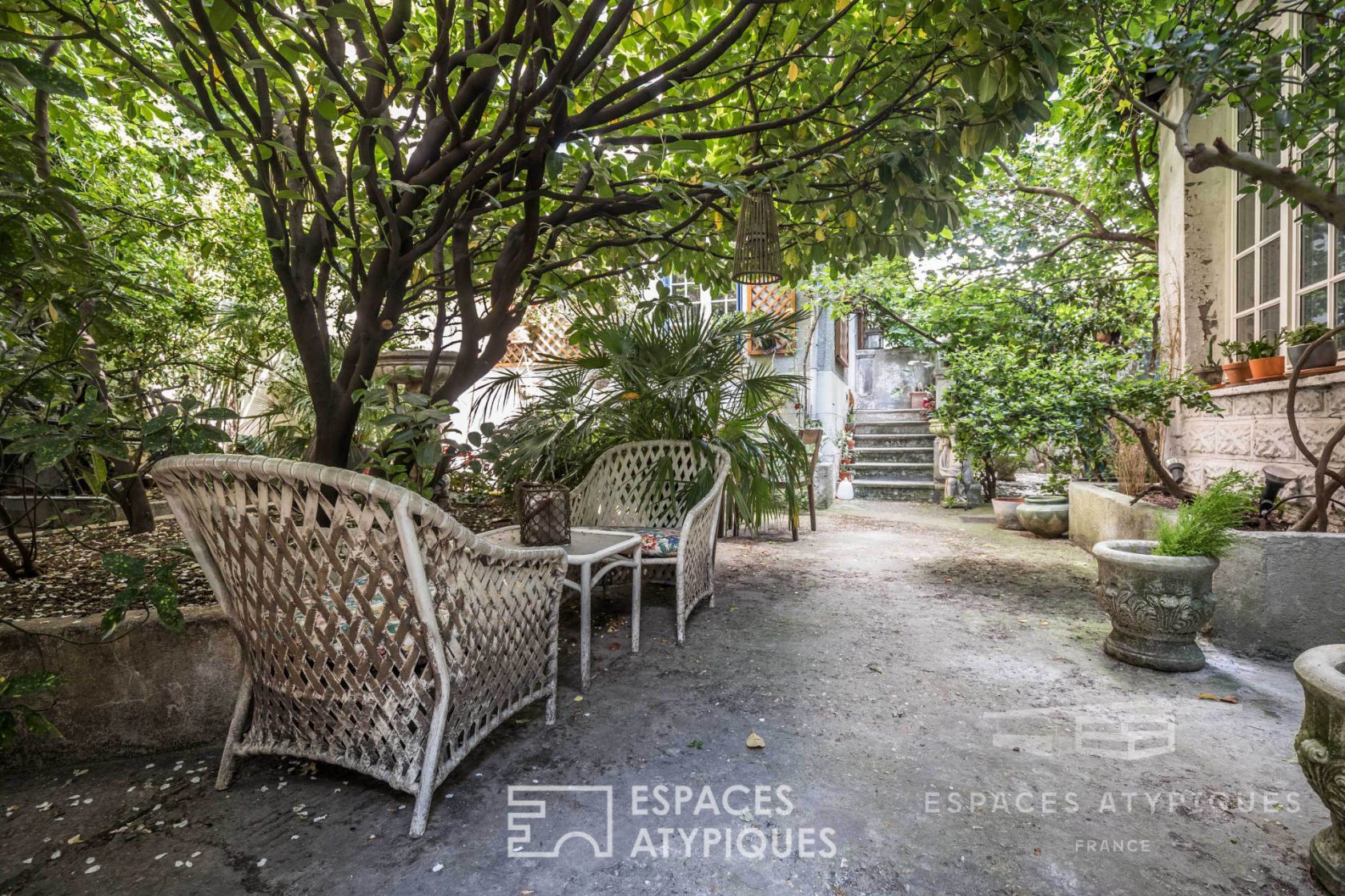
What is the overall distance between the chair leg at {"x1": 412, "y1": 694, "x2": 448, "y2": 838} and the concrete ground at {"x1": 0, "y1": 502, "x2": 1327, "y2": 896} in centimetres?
4

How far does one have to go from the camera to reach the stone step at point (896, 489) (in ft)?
24.5

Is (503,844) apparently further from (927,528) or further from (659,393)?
(927,528)

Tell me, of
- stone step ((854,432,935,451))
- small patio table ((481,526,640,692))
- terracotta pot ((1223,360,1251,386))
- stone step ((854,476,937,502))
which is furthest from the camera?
stone step ((854,432,935,451))

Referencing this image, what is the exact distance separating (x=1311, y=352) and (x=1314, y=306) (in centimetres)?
83

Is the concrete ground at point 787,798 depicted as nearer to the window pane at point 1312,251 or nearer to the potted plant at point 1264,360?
the potted plant at point 1264,360

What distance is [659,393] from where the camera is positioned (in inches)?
122

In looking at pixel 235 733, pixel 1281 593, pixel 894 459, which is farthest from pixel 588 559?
pixel 894 459

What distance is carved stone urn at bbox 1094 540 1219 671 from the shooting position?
7.18 ft

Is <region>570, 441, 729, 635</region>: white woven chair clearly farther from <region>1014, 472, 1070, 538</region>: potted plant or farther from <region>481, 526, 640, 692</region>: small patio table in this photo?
<region>1014, 472, 1070, 538</region>: potted plant

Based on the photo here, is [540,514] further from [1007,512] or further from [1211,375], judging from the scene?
[1007,512]

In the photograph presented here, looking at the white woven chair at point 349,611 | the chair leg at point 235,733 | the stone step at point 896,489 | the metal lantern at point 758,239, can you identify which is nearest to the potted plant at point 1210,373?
the metal lantern at point 758,239

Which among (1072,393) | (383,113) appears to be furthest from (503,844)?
(1072,393)

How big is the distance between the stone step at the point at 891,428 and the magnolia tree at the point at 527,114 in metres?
6.65

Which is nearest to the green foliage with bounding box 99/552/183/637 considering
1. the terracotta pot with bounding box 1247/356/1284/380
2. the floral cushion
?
the floral cushion
